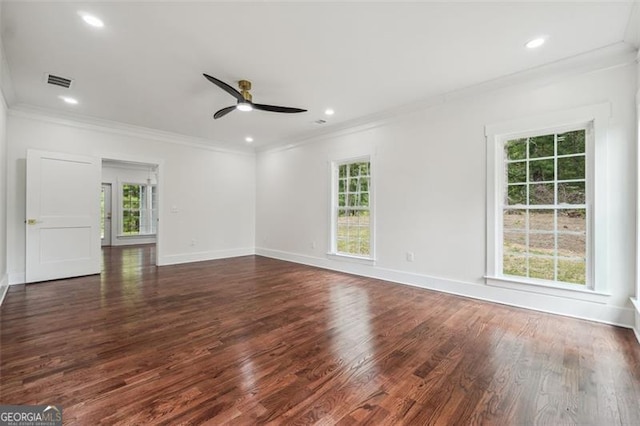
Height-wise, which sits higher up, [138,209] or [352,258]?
[138,209]

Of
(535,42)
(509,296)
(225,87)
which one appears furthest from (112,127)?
(509,296)

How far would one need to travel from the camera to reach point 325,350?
91.6 inches

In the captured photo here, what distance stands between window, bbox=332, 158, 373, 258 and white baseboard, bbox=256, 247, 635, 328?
32cm

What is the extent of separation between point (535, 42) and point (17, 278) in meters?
7.43

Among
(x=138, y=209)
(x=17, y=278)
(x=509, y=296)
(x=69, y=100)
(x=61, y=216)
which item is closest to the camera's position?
(x=509, y=296)

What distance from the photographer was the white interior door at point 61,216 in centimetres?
440

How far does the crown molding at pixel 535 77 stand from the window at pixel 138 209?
311 inches

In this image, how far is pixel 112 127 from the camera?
5.24 m

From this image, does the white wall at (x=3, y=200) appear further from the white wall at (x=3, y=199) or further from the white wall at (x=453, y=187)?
the white wall at (x=453, y=187)

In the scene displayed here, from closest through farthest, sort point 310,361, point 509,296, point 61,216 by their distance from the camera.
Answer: point 310,361 → point 509,296 → point 61,216

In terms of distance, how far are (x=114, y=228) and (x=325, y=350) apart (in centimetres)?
947

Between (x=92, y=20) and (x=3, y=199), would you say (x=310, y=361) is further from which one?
(x=3, y=199)

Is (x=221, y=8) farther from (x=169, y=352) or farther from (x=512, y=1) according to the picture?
(x=169, y=352)

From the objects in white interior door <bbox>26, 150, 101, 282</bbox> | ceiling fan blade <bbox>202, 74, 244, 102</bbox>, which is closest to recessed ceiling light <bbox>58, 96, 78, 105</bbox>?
white interior door <bbox>26, 150, 101, 282</bbox>
